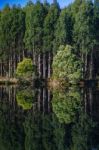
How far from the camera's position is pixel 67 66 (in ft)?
221

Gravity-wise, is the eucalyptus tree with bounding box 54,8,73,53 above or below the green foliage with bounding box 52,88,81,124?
above

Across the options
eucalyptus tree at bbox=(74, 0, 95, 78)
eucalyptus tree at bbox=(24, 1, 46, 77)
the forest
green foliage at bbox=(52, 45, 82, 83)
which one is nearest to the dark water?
green foliage at bbox=(52, 45, 82, 83)

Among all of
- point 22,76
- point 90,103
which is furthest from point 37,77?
point 90,103

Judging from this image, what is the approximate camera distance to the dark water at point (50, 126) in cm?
2141

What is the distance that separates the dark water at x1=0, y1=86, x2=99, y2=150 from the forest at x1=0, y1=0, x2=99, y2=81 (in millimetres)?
30291

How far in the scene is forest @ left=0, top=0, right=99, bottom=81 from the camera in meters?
70.1

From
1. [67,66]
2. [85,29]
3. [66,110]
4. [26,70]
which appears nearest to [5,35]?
[26,70]

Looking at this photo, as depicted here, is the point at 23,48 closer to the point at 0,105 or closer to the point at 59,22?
the point at 59,22

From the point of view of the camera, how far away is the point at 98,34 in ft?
245

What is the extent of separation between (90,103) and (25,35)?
39.7m

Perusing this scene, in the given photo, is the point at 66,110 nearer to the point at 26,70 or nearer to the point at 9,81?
the point at 26,70

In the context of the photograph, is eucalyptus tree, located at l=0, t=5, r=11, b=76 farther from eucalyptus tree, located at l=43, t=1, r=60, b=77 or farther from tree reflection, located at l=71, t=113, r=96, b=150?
tree reflection, located at l=71, t=113, r=96, b=150

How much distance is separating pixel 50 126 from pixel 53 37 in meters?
49.9

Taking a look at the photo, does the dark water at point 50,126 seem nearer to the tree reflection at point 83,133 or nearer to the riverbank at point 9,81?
the tree reflection at point 83,133
